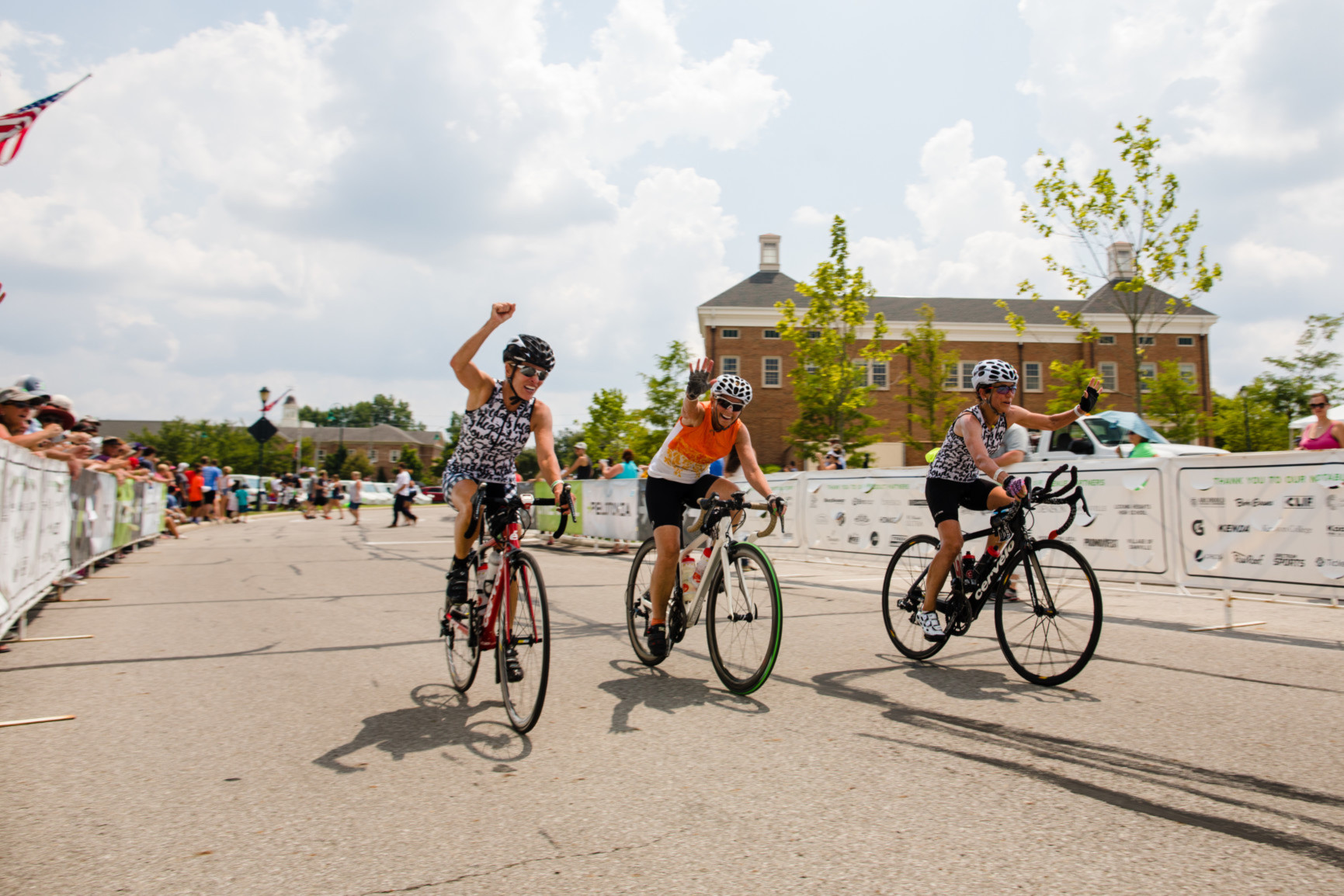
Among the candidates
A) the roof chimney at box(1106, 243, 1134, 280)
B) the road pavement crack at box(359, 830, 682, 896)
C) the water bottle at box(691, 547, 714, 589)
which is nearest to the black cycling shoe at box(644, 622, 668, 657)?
the water bottle at box(691, 547, 714, 589)

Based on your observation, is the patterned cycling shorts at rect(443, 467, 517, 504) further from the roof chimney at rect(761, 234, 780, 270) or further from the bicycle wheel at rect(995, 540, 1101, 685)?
the roof chimney at rect(761, 234, 780, 270)

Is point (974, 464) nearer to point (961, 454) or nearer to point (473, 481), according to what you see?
point (961, 454)

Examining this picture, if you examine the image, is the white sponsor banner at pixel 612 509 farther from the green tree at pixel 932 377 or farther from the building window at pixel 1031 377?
the building window at pixel 1031 377

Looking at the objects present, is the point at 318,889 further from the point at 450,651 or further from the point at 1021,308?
the point at 1021,308

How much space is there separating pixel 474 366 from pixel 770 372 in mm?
48772

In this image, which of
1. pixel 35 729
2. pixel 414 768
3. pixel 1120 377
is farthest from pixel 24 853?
pixel 1120 377

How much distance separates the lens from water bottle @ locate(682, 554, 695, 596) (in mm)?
5086

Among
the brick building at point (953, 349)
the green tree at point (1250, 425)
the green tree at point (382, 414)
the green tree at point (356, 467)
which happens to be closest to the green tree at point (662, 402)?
the brick building at point (953, 349)

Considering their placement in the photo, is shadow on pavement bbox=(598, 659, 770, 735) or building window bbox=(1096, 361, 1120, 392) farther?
building window bbox=(1096, 361, 1120, 392)

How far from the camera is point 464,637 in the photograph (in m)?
4.89

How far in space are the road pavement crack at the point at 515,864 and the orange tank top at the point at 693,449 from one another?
2637 millimetres

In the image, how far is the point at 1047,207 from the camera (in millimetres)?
23844

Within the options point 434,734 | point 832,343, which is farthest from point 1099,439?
point 832,343

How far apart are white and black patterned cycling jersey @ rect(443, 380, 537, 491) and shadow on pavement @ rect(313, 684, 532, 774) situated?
4.10 feet
